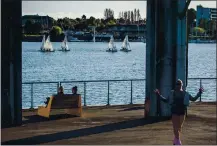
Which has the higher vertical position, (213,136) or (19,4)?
(19,4)

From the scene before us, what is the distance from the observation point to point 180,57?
16.9 metres

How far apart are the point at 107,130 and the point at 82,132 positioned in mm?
746

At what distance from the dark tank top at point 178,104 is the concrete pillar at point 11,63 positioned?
4869 mm

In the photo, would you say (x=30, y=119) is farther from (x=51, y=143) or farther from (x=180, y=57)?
(x=180, y=57)

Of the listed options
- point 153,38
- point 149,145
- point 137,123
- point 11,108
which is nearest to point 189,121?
point 137,123

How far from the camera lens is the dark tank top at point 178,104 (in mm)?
11805

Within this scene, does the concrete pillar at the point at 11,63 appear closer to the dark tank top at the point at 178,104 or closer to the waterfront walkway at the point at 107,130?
the waterfront walkway at the point at 107,130

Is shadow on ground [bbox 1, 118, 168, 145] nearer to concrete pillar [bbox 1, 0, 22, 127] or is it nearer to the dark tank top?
concrete pillar [bbox 1, 0, 22, 127]

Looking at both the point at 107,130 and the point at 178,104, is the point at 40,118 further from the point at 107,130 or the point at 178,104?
the point at 178,104

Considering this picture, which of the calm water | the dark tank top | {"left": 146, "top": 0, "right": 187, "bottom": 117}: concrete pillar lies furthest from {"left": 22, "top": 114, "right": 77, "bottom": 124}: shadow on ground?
the calm water

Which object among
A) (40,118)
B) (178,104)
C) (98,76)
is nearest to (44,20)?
(98,76)

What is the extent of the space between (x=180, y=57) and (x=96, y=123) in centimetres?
351

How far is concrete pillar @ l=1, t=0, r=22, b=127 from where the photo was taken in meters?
14.6

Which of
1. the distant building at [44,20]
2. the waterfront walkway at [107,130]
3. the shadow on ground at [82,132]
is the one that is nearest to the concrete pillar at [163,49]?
the shadow on ground at [82,132]
